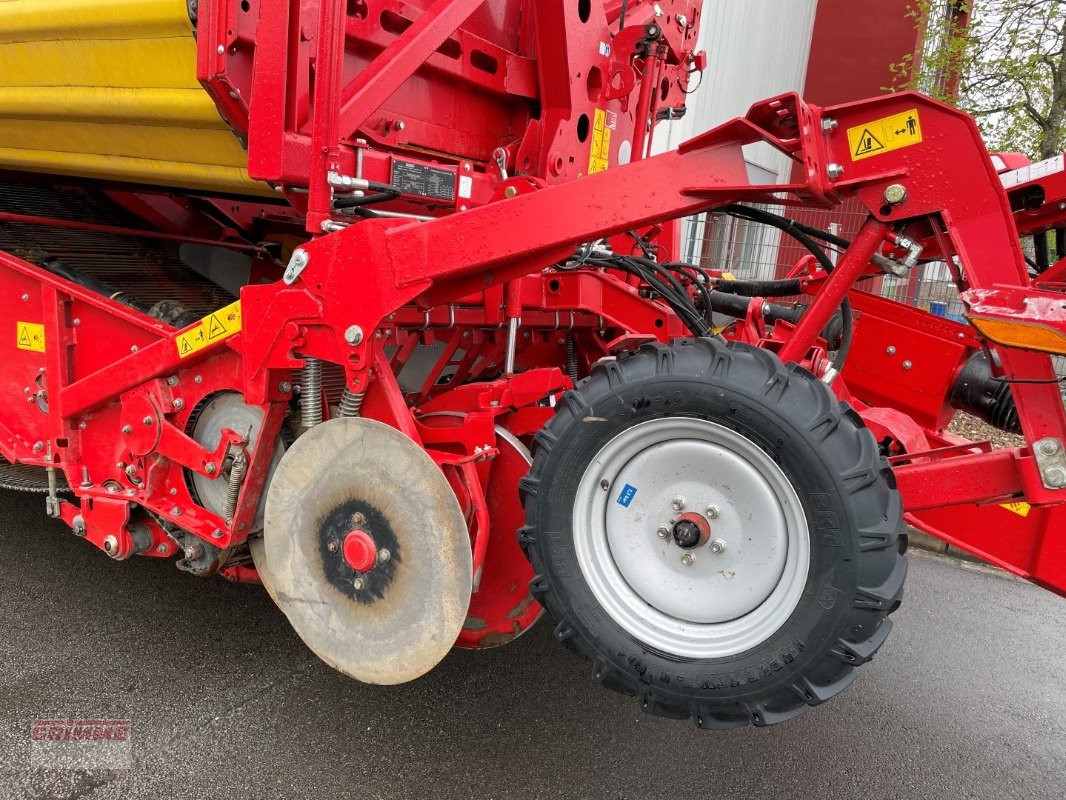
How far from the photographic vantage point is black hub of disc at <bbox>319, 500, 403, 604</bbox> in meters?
2.10

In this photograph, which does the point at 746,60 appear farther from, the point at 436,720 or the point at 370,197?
the point at 436,720

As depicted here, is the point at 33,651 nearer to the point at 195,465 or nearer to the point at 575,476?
the point at 195,465

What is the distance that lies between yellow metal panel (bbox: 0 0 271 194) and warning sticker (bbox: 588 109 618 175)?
1254 mm

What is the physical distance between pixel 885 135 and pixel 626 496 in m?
1.01

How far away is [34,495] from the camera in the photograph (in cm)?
435

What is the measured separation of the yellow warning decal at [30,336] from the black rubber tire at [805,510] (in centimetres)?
217

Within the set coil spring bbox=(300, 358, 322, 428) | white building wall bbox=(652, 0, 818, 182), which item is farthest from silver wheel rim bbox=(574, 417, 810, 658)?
white building wall bbox=(652, 0, 818, 182)

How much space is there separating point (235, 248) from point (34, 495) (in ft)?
6.15

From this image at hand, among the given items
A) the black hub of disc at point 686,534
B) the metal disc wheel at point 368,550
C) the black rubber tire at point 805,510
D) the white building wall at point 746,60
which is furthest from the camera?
the white building wall at point 746,60

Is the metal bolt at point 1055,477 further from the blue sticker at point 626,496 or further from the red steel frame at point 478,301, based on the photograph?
the blue sticker at point 626,496

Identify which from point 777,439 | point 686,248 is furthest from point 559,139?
point 686,248

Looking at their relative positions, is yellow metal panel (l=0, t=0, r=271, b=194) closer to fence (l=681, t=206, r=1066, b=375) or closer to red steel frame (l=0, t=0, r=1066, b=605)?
red steel frame (l=0, t=0, r=1066, b=605)

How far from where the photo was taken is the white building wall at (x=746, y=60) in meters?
9.80

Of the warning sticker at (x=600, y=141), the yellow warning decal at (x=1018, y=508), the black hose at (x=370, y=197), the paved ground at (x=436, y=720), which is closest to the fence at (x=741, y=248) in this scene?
the warning sticker at (x=600, y=141)
